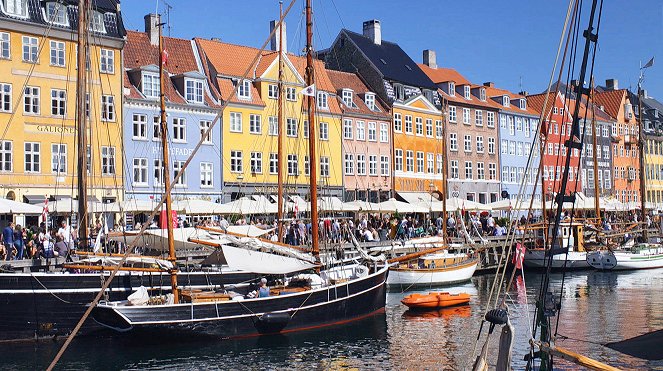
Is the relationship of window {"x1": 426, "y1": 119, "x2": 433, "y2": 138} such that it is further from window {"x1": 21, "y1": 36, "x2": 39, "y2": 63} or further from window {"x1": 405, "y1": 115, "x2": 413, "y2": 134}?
window {"x1": 21, "y1": 36, "x2": 39, "y2": 63}

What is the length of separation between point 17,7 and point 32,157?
7.80 m

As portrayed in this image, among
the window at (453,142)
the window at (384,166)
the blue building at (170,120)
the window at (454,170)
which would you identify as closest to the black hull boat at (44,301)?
the blue building at (170,120)

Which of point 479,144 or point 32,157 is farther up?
point 479,144

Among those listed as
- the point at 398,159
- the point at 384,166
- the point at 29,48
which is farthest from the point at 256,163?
the point at 29,48

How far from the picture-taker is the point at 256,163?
56.2m

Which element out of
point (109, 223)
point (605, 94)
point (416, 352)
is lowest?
point (416, 352)

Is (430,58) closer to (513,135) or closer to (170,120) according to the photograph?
(513,135)

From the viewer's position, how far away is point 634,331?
2619 cm

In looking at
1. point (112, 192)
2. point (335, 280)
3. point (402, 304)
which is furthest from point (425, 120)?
point (335, 280)

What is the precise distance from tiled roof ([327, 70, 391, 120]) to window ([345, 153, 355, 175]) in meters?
3.27

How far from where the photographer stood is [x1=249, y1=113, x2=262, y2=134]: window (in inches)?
2216

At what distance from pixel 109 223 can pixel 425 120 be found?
31.5 meters

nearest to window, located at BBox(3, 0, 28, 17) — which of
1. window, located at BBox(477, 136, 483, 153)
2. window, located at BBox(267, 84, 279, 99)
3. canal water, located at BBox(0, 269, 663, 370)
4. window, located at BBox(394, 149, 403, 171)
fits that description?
window, located at BBox(267, 84, 279, 99)

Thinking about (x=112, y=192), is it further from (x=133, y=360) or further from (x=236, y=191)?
(x=133, y=360)
